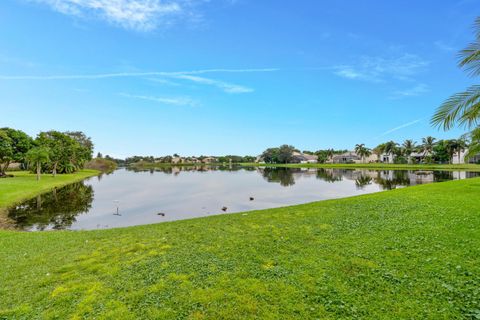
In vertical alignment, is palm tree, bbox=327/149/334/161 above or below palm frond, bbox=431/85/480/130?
above

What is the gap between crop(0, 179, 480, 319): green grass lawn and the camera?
5.05 meters

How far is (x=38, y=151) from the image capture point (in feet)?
131

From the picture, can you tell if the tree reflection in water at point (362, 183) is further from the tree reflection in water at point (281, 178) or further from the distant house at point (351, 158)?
the distant house at point (351, 158)

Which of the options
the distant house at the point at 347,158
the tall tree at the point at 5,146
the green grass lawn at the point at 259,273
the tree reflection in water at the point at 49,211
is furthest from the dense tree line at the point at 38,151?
the distant house at the point at 347,158

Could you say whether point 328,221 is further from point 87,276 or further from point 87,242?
point 87,242

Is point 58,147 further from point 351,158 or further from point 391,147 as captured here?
point 351,158

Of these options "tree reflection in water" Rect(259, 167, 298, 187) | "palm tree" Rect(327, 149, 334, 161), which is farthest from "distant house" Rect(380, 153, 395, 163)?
"tree reflection in water" Rect(259, 167, 298, 187)

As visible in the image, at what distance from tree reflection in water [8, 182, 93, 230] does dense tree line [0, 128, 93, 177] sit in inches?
656

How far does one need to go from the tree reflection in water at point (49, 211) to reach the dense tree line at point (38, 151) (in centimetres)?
1666

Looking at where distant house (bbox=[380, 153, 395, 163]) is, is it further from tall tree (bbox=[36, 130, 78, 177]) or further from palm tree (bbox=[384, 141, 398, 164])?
tall tree (bbox=[36, 130, 78, 177])

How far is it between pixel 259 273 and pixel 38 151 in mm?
46473

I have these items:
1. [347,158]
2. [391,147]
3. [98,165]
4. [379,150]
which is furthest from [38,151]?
[347,158]

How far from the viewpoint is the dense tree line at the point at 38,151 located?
133 ft

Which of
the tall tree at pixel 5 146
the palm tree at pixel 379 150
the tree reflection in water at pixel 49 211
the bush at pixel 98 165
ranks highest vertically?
the palm tree at pixel 379 150
